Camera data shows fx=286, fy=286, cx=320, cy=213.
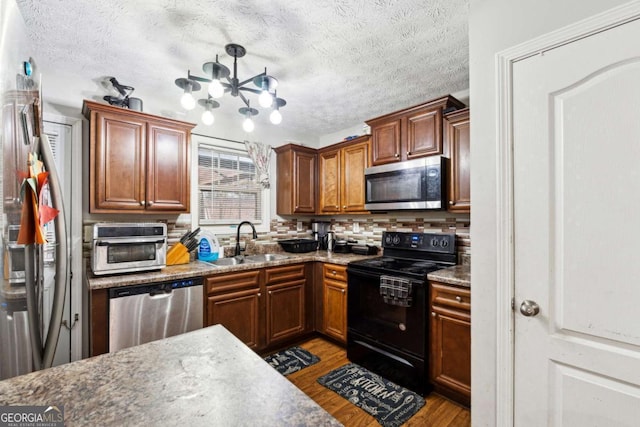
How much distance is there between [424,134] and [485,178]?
52.4 inches

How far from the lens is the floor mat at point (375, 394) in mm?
1970

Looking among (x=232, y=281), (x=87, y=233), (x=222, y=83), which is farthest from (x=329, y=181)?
(x=87, y=233)

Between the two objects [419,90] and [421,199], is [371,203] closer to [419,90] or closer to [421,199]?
[421,199]

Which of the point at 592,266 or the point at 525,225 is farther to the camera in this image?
the point at 525,225

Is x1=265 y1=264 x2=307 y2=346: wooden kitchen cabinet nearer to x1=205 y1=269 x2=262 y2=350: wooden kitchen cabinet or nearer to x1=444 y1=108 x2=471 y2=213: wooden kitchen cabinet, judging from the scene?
x1=205 y1=269 x2=262 y2=350: wooden kitchen cabinet

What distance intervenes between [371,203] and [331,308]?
3.90ft

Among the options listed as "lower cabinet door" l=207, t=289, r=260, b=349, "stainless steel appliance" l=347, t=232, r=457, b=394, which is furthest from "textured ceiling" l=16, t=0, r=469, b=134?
"lower cabinet door" l=207, t=289, r=260, b=349

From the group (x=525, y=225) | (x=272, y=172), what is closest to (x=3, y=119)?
(x=525, y=225)

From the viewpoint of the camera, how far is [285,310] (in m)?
2.98

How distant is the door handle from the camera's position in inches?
49.9

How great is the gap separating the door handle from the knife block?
8.71 feet

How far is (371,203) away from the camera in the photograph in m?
3.03

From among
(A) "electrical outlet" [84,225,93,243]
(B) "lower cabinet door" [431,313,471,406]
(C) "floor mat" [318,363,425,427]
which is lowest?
(C) "floor mat" [318,363,425,427]

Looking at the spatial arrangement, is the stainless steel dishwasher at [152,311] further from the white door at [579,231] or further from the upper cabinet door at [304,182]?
the white door at [579,231]
